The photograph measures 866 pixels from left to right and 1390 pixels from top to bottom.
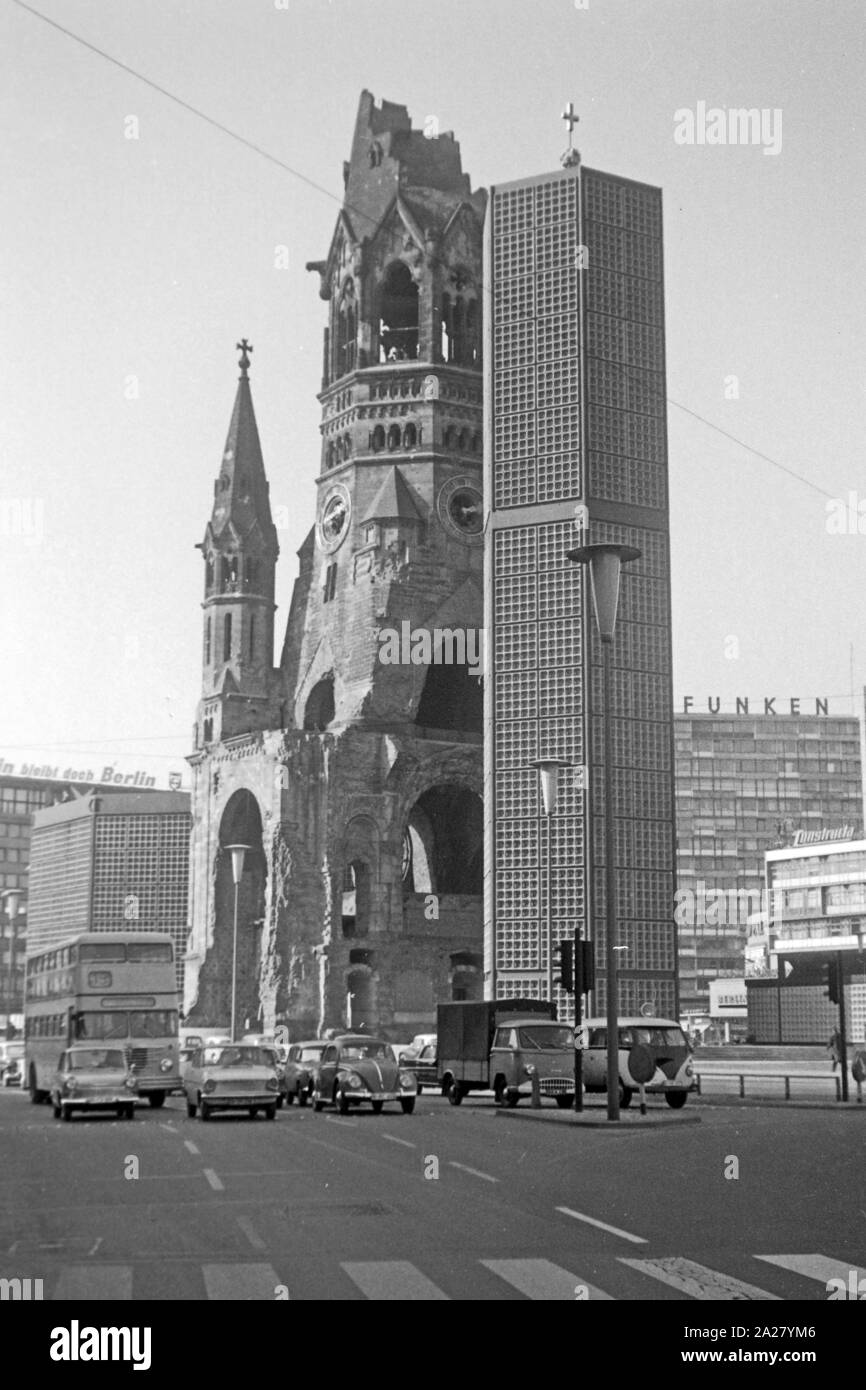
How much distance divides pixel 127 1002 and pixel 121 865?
4347 inches

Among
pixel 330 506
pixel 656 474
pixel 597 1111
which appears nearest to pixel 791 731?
pixel 330 506

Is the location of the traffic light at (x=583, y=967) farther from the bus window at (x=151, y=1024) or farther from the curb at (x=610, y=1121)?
the bus window at (x=151, y=1024)

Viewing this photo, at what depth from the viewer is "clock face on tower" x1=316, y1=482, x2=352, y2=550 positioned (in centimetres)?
9150

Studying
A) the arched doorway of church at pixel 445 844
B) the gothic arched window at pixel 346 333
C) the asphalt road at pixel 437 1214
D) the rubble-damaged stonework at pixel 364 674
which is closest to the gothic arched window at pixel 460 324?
the rubble-damaged stonework at pixel 364 674

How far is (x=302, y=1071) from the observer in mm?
41531

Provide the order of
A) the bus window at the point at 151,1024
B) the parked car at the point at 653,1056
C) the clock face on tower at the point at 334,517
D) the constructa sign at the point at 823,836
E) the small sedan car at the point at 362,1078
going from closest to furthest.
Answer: the small sedan car at the point at 362,1078, the parked car at the point at 653,1056, the bus window at the point at 151,1024, the clock face on tower at the point at 334,517, the constructa sign at the point at 823,836

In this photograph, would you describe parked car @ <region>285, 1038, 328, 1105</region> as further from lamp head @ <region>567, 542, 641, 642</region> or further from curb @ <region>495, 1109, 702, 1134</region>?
lamp head @ <region>567, 542, 641, 642</region>

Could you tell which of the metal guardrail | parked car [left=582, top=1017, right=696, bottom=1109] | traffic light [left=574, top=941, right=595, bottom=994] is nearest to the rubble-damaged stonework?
the metal guardrail

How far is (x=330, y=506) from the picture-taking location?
92.7 metres

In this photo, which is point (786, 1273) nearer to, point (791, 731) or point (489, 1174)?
point (489, 1174)

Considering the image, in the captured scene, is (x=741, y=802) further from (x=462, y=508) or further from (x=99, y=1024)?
(x=99, y=1024)

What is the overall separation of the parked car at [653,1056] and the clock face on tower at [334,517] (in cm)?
5552

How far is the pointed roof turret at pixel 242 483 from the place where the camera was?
94625 millimetres

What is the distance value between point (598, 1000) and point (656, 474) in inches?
869
